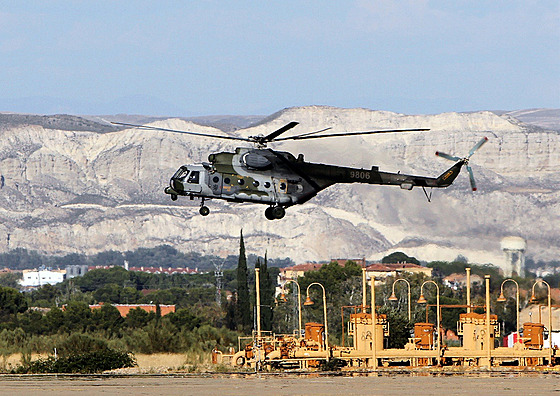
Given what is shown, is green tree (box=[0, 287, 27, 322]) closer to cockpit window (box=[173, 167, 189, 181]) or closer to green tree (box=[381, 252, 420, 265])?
green tree (box=[381, 252, 420, 265])

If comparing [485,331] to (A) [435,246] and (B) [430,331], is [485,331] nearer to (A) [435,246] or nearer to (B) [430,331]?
(B) [430,331]

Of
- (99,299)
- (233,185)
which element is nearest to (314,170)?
(233,185)

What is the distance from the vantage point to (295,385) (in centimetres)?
4522

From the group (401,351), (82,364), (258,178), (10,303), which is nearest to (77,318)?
(10,303)

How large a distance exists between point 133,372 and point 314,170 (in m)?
13.1

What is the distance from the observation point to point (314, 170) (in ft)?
189

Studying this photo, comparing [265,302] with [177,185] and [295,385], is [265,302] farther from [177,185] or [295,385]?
[295,385]

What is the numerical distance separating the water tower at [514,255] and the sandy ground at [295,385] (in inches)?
1667

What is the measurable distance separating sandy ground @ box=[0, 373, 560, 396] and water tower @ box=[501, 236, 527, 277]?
4234 cm

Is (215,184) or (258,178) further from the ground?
(258,178)

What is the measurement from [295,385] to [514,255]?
52.7m

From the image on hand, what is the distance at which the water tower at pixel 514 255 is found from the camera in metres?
91.3

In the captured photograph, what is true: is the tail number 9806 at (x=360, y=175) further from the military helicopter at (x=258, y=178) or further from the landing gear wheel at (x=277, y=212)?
the landing gear wheel at (x=277, y=212)

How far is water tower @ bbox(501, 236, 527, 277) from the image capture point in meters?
91.3
